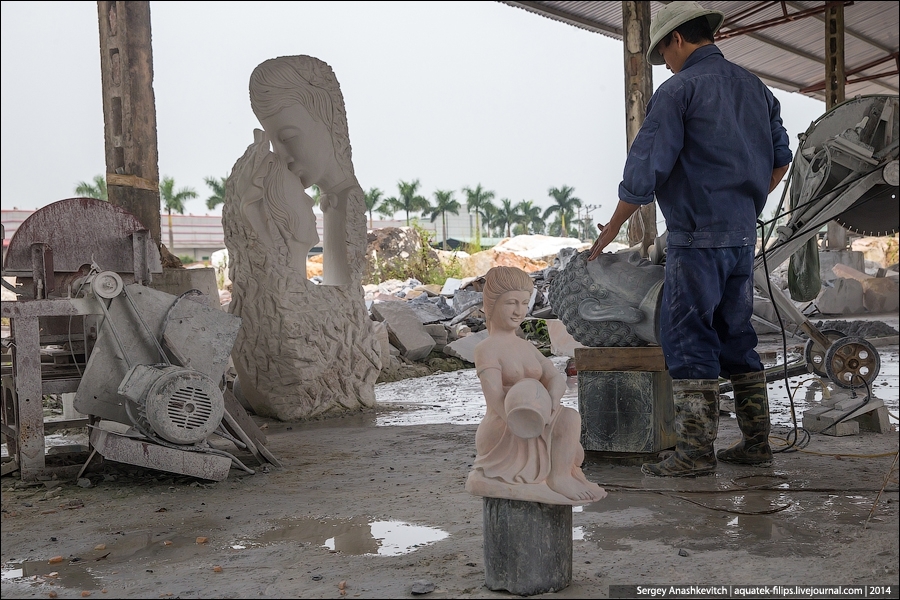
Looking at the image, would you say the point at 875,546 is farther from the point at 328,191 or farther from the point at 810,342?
the point at 328,191

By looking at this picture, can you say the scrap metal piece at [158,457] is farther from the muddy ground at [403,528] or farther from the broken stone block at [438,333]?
the broken stone block at [438,333]

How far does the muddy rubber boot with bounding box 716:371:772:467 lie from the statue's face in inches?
149

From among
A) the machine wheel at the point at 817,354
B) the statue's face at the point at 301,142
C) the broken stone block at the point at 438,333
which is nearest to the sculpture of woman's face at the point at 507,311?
the machine wheel at the point at 817,354

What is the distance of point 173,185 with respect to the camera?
124 feet

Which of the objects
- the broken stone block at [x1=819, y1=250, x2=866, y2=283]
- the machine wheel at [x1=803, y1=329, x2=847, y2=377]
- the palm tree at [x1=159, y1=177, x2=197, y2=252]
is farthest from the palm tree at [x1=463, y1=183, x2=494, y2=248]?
the machine wheel at [x1=803, y1=329, x2=847, y2=377]

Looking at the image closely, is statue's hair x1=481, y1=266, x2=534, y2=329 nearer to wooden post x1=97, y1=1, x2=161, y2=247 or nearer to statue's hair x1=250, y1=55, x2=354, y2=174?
statue's hair x1=250, y1=55, x2=354, y2=174

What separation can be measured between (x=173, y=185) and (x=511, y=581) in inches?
1515

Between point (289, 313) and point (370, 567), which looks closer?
point (370, 567)

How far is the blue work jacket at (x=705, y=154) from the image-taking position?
140 inches

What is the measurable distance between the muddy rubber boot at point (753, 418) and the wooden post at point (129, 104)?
190 inches

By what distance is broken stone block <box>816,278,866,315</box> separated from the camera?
13.3 metres

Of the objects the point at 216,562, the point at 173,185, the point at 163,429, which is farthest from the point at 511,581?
the point at 173,185

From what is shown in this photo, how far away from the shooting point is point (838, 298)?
13.3 m

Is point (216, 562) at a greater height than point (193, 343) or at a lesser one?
lesser
